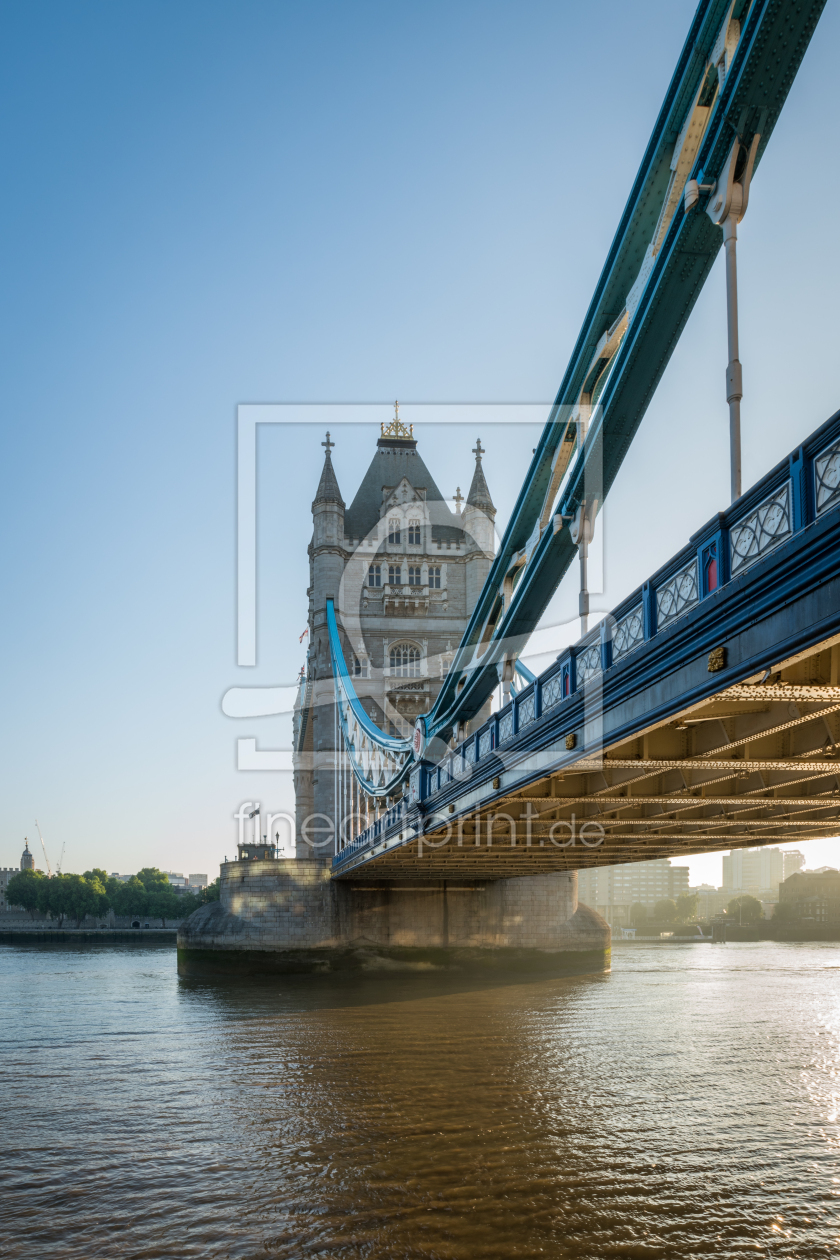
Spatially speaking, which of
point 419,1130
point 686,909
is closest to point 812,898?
point 686,909

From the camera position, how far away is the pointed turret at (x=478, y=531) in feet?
170

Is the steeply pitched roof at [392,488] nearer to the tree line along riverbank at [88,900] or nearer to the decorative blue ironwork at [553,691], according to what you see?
the tree line along riverbank at [88,900]

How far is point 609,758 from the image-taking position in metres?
11.9

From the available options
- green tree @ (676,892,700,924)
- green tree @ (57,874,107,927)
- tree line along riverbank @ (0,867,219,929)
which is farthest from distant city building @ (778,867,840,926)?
green tree @ (57,874,107,927)

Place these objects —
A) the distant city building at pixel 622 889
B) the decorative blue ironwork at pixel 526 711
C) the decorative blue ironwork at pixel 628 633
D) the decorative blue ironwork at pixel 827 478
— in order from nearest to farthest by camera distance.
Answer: the decorative blue ironwork at pixel 827 478
the decorative blue ironwork at pixel 628 633
the decorative blue ironwork at pixel 526 711
the distant city building at pixel 622 889

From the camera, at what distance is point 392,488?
5534 centimetres

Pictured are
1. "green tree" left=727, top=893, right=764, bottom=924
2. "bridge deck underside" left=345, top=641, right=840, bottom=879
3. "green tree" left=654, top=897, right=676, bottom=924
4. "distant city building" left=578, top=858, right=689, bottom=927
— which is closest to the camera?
"bridge deck underside" left=345, top=641, right=840, bottom=879

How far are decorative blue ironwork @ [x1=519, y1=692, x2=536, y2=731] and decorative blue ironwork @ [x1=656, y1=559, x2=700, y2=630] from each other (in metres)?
4.60

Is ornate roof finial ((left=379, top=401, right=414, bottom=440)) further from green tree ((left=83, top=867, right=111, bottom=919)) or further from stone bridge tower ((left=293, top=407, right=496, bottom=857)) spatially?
green tree ((left=83, top=867, right=111, bottom=919))

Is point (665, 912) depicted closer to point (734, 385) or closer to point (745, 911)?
point (745, 911)

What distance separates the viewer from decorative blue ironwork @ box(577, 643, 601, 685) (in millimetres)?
10578

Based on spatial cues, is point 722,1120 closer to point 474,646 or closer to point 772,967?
point 474,646

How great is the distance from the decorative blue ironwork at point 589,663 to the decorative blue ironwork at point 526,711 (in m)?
2.03

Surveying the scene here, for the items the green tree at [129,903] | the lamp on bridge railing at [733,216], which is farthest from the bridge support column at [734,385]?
the green tree at [129,903]
